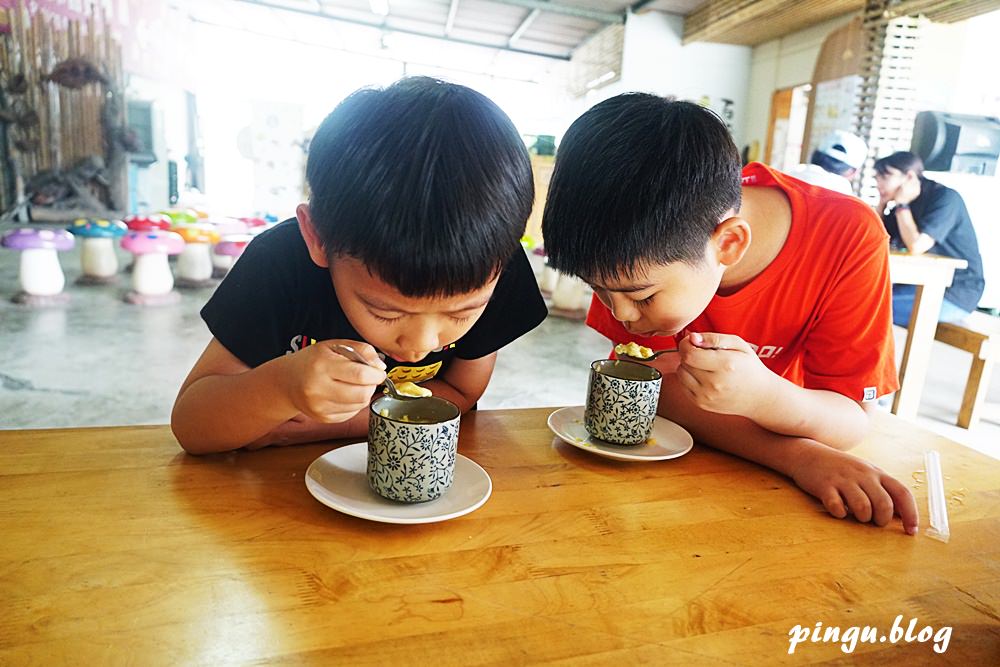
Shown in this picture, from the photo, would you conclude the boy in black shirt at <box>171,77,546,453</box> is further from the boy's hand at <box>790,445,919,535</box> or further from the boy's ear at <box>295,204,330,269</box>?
the boy's hand at <box>790,445,919,535</box>

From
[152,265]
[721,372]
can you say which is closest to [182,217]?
[152,265]

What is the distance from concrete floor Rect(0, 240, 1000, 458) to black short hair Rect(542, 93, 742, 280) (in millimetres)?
2133

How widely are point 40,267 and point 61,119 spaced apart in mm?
3484

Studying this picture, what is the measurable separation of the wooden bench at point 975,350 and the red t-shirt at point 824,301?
93.4 inches

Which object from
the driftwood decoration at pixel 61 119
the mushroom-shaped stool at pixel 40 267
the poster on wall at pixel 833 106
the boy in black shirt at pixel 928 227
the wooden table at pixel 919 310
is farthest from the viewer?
the driftwood decoration at pixel 61 119

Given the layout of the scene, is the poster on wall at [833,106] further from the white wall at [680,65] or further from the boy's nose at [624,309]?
the boy's nose at [624,309]

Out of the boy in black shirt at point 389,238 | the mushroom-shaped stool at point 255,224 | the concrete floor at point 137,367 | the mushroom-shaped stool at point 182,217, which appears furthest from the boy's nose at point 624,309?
the mushroom-shaped stool at point 255,224

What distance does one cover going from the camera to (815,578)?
65 cm

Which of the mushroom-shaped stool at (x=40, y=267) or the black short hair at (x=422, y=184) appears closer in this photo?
the black short hair at (x=422, y=184)

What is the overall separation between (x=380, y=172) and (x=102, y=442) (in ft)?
1.64

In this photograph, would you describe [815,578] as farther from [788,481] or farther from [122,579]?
[122,579]

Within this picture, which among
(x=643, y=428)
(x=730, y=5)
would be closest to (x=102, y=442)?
(x=643, y=428)

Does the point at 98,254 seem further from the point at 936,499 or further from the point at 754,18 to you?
the point at 754,18

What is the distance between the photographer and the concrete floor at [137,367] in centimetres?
270
